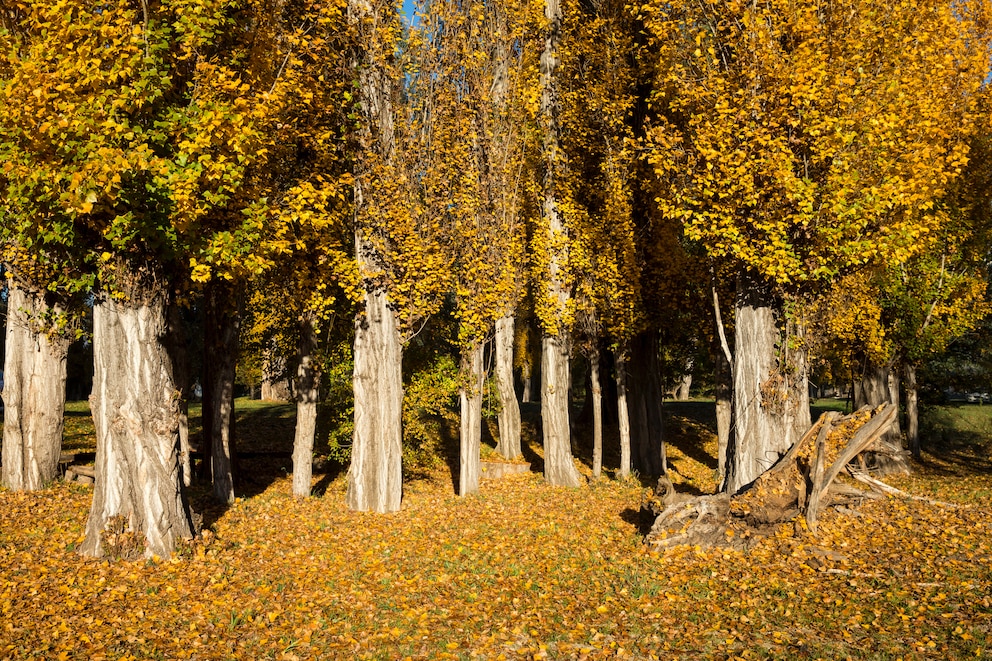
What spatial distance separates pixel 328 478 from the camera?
1781 cm

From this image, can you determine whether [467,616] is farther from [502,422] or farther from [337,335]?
[502,422]

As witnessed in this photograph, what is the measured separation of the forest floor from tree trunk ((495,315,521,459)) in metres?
7.54

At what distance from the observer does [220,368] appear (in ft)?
43.7

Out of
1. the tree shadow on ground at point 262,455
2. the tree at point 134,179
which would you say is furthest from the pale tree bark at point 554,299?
the tree at point 134,179

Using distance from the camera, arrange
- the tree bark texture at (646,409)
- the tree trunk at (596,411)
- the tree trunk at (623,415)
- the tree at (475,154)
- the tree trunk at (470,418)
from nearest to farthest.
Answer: the tree at (475,154) → the tree trunk at (470,418) → the tree trunk at (596,411) → the tree trunk at (623,415) → the tree bark texture at (646,409)

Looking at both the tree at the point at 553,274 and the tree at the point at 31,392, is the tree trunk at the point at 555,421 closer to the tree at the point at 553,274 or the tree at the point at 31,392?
the tree at the point at 553,274

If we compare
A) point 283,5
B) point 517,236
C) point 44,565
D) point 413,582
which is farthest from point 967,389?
point 44,565

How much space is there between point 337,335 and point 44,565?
25.6ft

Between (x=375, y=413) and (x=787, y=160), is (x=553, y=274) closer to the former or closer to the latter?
(x=375, y=413)

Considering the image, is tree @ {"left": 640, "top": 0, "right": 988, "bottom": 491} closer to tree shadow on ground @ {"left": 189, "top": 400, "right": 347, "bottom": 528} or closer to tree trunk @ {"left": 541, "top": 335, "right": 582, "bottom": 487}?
tree trunk @ {"left": 541, "top": 335, "right": 582, "bottom": 487}

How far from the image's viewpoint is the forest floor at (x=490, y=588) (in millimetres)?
6883

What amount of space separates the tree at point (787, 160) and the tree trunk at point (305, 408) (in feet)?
24.5

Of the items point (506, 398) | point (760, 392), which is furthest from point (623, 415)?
point (760, 392)

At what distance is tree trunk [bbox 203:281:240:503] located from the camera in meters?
12.7
